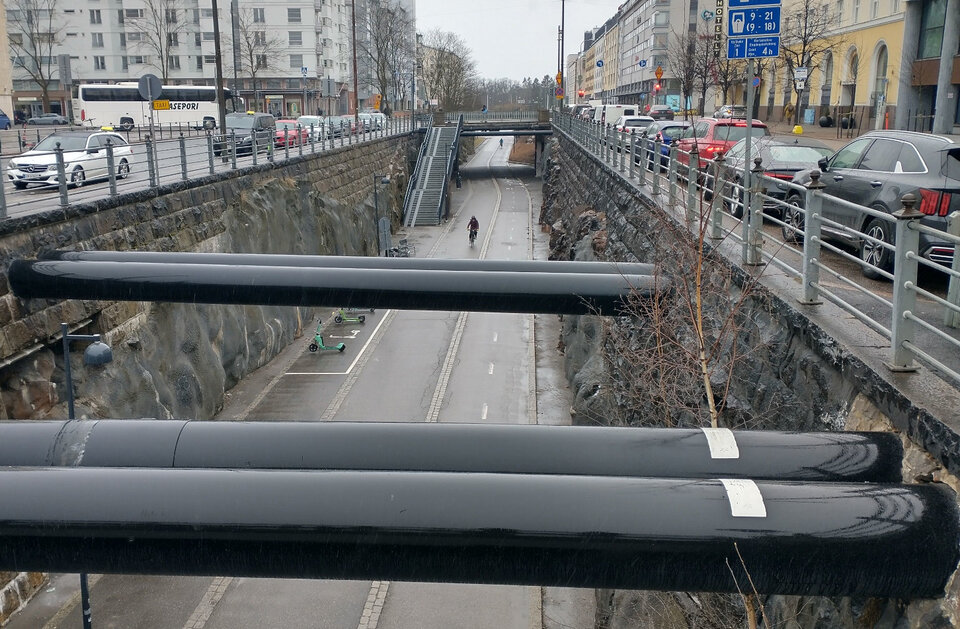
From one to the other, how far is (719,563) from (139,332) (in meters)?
14.4

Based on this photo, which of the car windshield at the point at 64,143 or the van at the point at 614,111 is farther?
the van at the point at 614,111

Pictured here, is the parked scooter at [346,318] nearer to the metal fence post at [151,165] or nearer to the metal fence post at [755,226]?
the metal fence post at [151,165]

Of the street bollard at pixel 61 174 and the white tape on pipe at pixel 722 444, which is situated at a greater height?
the street bollard at pixel 61 174

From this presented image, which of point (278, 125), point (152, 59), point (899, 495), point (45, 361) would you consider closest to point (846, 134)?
point (278, 125)

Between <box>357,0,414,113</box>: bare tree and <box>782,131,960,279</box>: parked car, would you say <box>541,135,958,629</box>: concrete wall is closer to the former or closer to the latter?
<box>782,131,960,279</box>: parked car

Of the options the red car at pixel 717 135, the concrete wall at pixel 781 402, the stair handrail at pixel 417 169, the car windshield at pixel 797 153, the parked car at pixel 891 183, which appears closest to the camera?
the concrete wall at pixel 781 402

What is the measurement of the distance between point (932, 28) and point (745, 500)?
3660 centimetres

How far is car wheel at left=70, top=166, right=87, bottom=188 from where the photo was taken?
19528 millimetres

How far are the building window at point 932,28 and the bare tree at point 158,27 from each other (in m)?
65.0

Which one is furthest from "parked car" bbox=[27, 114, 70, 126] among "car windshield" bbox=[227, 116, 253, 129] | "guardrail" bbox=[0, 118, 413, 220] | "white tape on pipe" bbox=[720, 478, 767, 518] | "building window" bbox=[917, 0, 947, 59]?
"white tape on pipe" bbox=[720, 478, 767, 518]

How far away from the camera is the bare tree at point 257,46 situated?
78.1 meters

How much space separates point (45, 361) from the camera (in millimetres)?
13031

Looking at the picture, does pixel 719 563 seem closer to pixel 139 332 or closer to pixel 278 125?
pixel 139 332

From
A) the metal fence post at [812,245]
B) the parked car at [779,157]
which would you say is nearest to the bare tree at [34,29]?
the parked car at [779,157]
